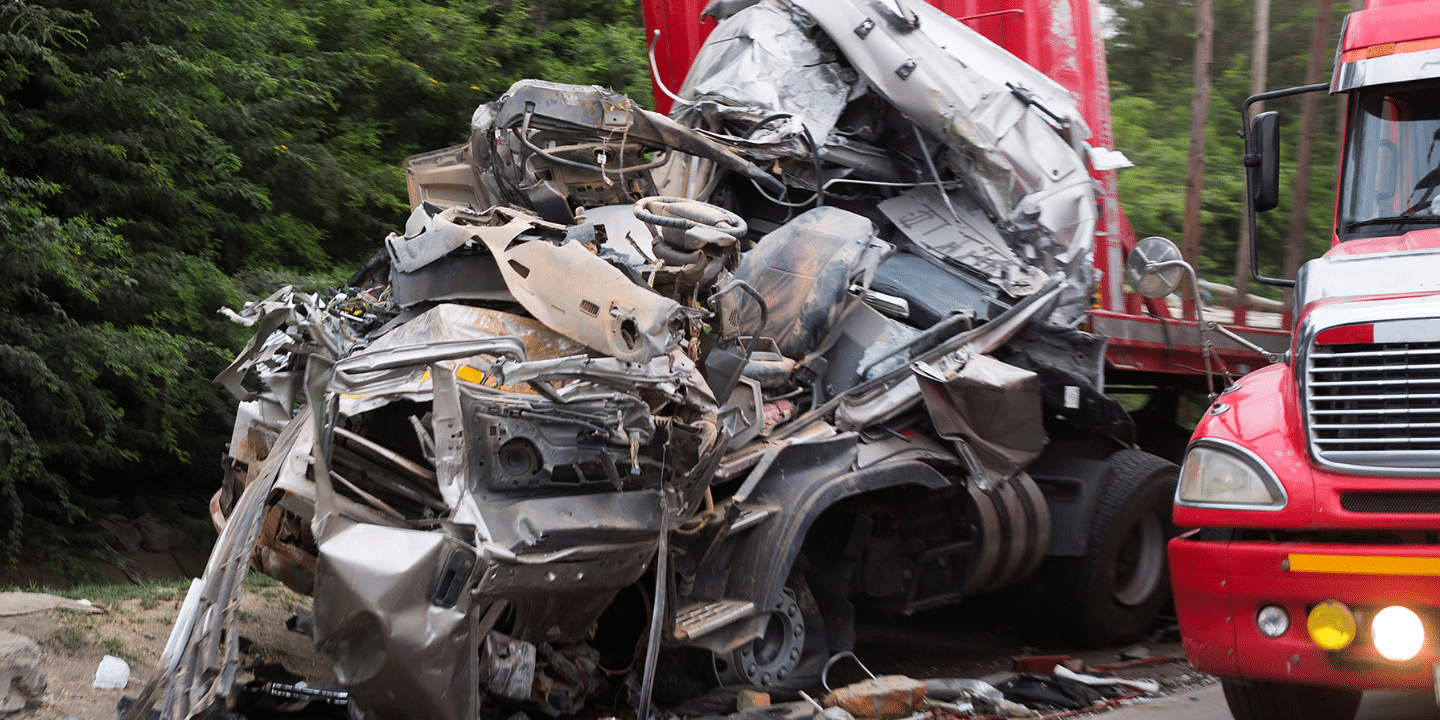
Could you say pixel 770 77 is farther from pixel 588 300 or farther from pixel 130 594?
pixel 130 594

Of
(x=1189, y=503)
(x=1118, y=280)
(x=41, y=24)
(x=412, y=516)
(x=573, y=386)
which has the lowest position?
(x=1118, y=280)

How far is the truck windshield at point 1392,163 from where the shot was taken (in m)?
4.45

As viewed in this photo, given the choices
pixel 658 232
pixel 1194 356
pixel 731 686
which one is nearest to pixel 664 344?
pixel 658 232

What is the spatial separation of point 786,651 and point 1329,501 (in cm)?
235

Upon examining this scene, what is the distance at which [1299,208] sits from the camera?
966cm

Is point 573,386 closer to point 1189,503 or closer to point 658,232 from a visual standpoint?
point 658,232

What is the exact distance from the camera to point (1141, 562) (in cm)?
669

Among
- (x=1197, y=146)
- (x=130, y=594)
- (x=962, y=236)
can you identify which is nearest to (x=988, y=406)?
(x=962, y=236)

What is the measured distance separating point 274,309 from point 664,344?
180cm

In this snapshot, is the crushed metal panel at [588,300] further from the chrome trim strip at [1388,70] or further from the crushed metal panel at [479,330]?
the chrome trim strip at [1388,70]

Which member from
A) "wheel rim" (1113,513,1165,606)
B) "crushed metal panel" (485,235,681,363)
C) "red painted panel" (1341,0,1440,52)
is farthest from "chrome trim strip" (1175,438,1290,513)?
"wheel rim" (1113,513,1165,606)

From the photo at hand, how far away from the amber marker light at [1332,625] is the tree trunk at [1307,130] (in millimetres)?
6636

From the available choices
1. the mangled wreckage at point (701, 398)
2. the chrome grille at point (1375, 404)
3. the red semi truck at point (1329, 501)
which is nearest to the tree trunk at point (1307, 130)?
the mangled wreckage at point (701, 398)

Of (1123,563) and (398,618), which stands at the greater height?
(398,618)
